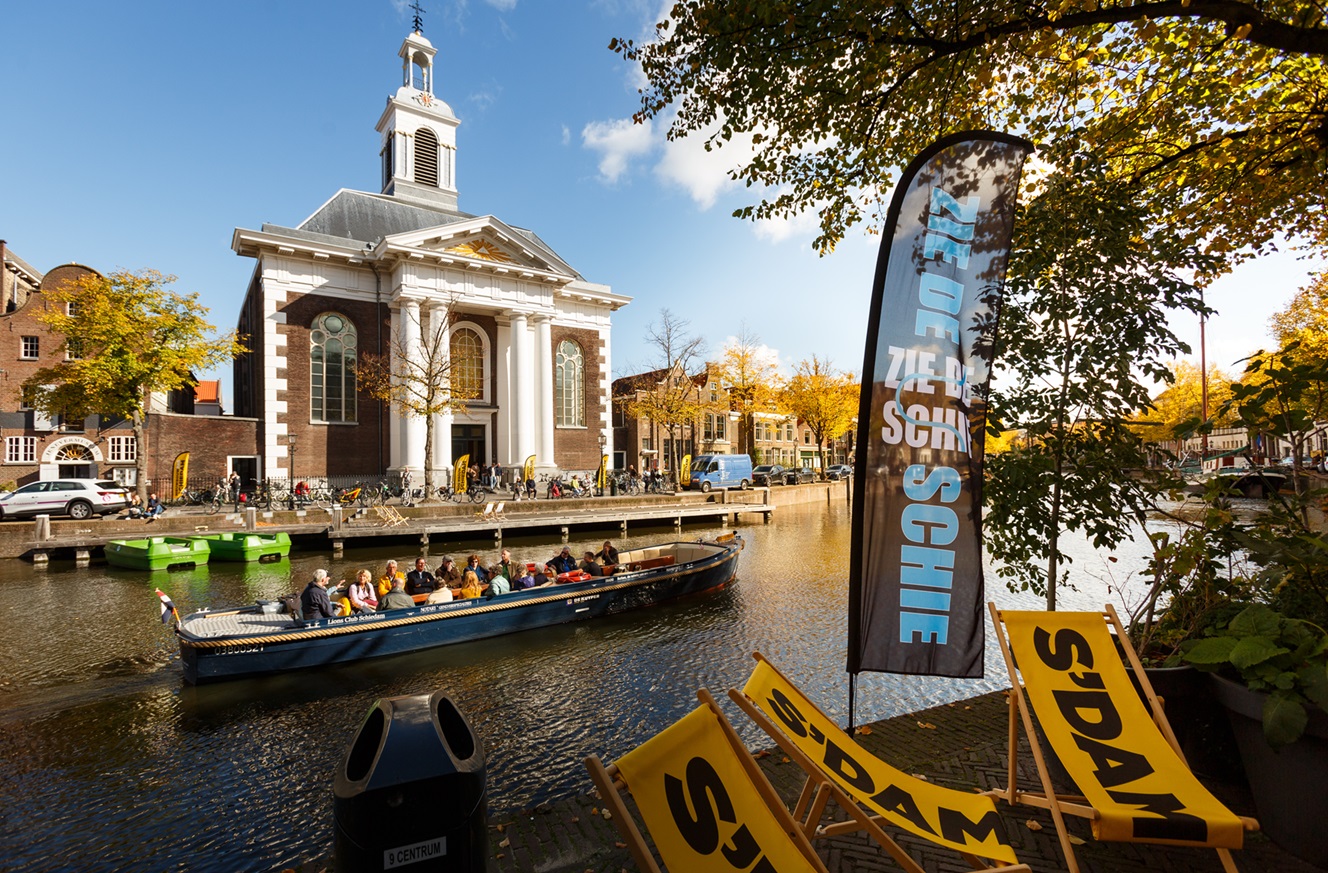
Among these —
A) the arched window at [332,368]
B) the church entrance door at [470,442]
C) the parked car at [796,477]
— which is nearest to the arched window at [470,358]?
the church entrance door at [470,442]

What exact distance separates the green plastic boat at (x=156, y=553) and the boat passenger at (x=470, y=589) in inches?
437

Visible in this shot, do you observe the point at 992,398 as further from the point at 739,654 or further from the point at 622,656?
the point at 622,656

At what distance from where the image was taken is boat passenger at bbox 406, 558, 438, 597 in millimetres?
11608

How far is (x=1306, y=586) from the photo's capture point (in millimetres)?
3857

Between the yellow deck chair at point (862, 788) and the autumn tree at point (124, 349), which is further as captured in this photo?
the autumn tree at point (124, 349)

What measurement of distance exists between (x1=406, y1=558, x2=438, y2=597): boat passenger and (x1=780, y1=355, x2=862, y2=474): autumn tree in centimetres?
3858

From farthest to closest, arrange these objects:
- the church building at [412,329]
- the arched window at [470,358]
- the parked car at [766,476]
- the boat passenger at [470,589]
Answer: the parked car at [766,476] < the arched window at [470,358] < the church building at [412,329] < the boat passenger at [470,589]

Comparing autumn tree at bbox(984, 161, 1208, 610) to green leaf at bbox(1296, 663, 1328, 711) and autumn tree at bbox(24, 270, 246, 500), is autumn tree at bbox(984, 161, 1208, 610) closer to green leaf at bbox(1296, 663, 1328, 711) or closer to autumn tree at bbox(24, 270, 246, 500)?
green leaf at bbox(1296, 663, 1328, 711)

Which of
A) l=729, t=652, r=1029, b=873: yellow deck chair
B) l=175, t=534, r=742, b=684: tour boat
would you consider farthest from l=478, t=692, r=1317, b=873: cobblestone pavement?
l=175, t=534, r=742, b=684: tour boat

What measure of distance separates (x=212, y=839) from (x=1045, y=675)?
6.88 metres

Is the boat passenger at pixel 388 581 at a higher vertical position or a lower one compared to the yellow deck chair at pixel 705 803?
lower

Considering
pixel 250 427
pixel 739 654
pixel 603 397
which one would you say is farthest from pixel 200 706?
pixel 603 397

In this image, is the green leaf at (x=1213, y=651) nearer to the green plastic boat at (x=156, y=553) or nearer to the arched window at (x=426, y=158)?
the green plastic boat at (x=156, y=553)

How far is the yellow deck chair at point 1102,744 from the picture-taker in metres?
2.78
